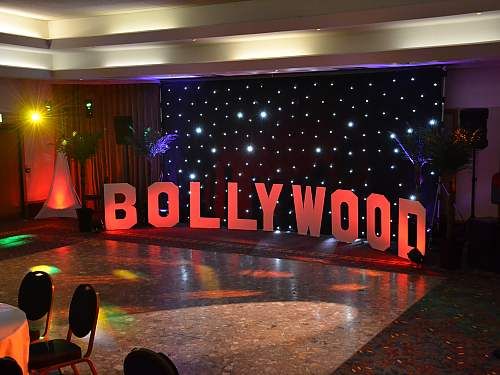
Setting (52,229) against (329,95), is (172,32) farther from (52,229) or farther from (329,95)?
(52,229)

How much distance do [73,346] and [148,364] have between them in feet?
4.83

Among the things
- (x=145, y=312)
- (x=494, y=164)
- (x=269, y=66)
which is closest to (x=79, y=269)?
(x=145, y=312)

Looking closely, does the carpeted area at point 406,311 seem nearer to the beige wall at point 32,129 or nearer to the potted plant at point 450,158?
the potted plant at point 450,158

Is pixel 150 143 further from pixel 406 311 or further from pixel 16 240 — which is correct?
pixel 406 311

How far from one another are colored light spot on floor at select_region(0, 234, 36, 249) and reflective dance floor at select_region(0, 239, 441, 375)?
87cm

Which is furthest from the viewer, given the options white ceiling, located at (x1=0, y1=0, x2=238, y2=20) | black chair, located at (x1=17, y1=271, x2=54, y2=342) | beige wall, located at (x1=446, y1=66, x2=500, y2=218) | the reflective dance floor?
beige wall, located at (x1=446, y1=66, x2=500, y2=218)

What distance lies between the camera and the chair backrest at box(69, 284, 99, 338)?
3.97m

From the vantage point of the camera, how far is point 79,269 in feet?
25.3

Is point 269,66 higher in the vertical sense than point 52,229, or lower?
higher

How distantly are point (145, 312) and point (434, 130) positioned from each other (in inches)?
179

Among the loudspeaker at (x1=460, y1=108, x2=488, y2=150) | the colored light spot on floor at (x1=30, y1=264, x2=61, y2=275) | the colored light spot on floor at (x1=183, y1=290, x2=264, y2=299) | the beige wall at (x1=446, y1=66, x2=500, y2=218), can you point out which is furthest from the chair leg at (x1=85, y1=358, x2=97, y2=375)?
the beige wall at (x1=446, y1=66, x2=500, y2=218)

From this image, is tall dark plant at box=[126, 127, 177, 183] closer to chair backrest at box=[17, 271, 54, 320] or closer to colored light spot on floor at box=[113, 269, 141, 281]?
colored light spot on floor at box=[113, 269, 141, 281]

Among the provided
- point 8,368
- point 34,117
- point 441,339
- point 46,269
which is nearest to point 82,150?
point 34,117

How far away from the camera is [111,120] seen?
12.0m
